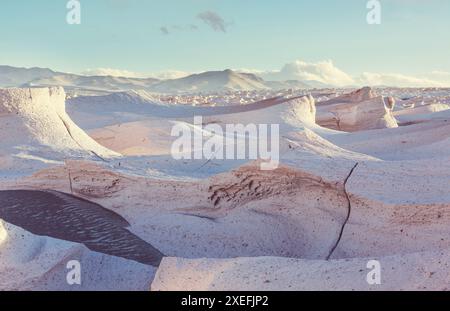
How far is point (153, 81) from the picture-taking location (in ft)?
290

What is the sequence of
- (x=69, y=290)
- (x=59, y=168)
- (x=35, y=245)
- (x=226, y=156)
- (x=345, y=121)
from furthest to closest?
(x=345, y=121), (x=226, y=156), (x=59, y=168), (x=35, y=245), (x=69, y=290)

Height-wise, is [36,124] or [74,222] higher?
[36,124]

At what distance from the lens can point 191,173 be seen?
13.3ft

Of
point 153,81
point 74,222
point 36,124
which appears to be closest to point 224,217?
point 74,222

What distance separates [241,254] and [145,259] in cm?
57

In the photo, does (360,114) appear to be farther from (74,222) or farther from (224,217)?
(74,222)

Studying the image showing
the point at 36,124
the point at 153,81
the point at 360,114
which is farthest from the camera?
the point at 153,81

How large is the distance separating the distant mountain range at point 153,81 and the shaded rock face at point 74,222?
6630 cm

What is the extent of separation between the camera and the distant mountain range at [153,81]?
72.4 meters

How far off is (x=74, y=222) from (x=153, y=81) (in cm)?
8662

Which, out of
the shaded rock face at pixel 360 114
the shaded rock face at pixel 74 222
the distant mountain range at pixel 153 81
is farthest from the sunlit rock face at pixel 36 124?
the distant mountain range at pixel 153 81

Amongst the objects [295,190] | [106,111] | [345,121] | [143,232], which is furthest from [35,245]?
[345,121]
